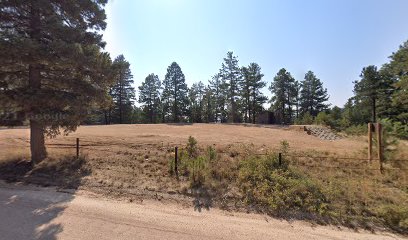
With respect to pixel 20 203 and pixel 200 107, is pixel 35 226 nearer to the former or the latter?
pixel 20 203

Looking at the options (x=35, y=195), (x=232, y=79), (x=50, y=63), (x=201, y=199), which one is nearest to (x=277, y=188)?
(x=201, y=199)

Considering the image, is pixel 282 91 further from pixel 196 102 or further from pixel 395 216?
pixel 395 216

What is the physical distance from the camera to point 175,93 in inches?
2149

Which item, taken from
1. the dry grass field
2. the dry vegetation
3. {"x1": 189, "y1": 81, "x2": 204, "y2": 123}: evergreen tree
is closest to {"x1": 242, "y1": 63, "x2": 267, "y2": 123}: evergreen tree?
{"x1": 189, "y1": 81, "x2": 204, "y2": 123}: evergreen tree

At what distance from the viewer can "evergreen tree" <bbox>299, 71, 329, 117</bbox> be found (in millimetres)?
60875

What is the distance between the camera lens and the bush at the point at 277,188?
6508 millimetres

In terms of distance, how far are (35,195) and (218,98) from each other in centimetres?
5059

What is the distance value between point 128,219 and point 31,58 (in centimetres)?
681

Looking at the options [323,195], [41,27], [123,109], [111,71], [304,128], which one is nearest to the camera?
[323,195]

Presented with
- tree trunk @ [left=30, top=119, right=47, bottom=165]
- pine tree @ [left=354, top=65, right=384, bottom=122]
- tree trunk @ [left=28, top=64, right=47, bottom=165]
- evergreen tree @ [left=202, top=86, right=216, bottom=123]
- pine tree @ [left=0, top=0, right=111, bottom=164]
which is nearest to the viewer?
pine tree @ [left=0, top=0, right=111, bottom=164]

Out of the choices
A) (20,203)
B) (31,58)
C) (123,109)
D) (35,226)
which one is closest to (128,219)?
(35,226)

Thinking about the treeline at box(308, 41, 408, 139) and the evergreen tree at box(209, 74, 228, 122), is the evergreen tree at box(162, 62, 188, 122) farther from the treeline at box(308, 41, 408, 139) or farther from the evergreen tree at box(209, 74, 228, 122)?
the treeline at box(308, 41, 408, 139)

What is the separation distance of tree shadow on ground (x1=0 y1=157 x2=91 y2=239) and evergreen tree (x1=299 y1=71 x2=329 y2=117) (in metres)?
57.4

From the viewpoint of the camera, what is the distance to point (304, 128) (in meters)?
31.1
